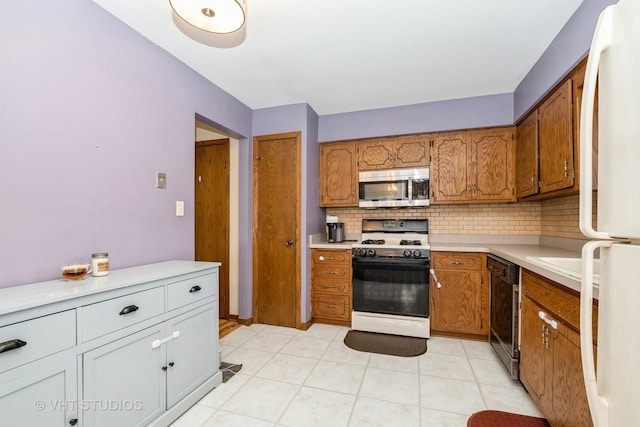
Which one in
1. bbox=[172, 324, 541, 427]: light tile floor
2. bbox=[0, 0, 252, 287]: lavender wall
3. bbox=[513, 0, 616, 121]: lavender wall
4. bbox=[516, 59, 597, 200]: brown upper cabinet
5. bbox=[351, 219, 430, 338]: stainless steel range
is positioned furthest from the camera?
bbox=[351, 219, 430, 338]: stainless steel range

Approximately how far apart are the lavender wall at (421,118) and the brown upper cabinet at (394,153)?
9 centimetres

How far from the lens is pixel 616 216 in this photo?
0.71m

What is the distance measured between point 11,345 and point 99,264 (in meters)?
0.60

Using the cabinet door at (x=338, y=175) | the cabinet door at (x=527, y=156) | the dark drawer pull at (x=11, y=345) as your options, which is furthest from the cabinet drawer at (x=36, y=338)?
the cabinet door at (x=527, y=156)

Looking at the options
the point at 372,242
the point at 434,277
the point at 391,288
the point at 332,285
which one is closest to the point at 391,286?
the point at 391,288

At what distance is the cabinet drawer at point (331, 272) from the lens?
10.7 ft

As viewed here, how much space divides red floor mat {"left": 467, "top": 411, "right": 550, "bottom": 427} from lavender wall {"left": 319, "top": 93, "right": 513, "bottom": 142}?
2617 millimetres

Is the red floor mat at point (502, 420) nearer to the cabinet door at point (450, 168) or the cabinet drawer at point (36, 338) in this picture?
the cabinet door at point (450, 168)

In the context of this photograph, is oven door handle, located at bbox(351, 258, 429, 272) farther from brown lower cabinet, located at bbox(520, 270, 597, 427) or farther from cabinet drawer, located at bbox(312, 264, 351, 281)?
brown lower cabinet, located at bbox(520, 270, 597, 427)

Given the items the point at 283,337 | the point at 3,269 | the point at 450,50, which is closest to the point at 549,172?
the point at 450,50

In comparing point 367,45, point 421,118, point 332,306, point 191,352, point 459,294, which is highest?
point 367,45

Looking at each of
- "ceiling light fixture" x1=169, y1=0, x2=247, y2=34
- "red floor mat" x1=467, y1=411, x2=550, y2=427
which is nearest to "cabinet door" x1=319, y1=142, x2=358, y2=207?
"ceiling light fixture" x1=169, y1=0, x2=247, y2=34

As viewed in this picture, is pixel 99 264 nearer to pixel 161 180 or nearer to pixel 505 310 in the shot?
pixel 161 180

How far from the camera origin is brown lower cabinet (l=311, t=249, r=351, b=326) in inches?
129
